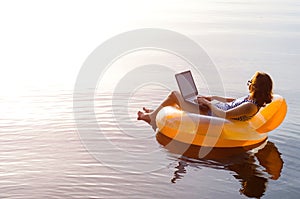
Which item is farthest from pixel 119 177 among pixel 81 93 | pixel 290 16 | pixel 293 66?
pixel 290 16

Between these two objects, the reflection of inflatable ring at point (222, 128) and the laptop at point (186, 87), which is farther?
the laptop at point (186, 87)

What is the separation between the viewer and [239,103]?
23.3 ft

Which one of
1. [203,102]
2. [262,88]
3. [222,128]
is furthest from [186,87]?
[262,88]

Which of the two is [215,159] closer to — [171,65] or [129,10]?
[171,65]

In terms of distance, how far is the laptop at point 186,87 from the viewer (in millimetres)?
7553

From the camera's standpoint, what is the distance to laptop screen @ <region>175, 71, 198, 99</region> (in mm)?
7575

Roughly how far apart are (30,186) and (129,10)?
55.2 feet

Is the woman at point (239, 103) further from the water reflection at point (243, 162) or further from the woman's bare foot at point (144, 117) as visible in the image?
the water reflection at point (243, 162)

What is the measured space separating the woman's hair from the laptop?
3.48ft

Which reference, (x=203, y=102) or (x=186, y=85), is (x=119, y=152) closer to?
(x=203, y=102)

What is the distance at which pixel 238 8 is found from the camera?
1011 inches

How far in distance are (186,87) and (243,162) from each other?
1.66 metres

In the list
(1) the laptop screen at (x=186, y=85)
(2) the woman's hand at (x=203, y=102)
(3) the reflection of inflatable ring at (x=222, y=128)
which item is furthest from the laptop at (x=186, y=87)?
(3) the reflection of inflatable ring at (x=222, y=128)

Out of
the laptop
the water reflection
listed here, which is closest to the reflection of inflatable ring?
the water reflection
